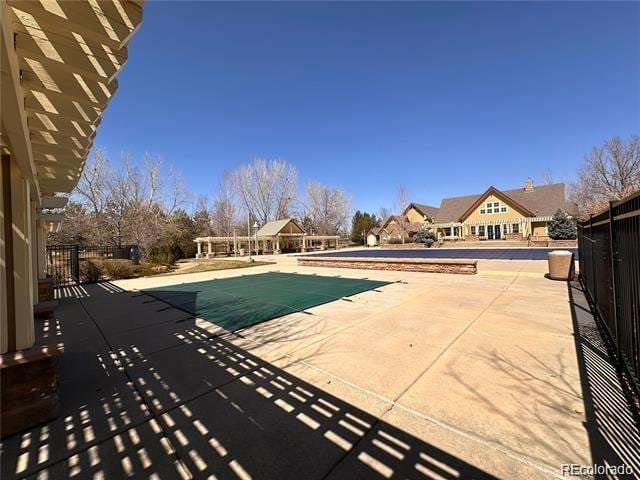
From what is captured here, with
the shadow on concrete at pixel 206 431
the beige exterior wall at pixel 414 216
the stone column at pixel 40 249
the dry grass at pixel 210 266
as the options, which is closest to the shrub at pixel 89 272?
the stone column at pixel 40 249

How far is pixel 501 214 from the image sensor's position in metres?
32.8

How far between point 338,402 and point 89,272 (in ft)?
49.3

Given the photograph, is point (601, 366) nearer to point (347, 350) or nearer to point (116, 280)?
point (347, 350)

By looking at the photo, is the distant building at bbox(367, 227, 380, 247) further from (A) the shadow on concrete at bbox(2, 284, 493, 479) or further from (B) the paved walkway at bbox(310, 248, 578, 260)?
(A) the shadow on concrete at bbox(2, 284, 493, 479)

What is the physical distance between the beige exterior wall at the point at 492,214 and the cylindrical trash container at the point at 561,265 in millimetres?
26945

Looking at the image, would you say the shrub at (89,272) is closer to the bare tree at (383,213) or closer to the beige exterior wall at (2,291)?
the beige exterior wall at (2,291)

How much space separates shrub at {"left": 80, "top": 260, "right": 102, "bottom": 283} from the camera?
12688mm

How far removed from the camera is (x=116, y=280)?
13281mm

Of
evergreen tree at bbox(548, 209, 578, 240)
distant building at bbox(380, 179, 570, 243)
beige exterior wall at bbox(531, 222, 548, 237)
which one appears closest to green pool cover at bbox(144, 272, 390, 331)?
evergreen tree at bbox(548, 209, 578, 240)

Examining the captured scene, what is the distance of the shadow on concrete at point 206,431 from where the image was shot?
6.52ft

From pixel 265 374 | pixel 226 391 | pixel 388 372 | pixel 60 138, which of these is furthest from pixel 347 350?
pixel 60 138

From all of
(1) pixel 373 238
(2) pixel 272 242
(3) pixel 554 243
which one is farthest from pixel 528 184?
(2) pixel 272 242

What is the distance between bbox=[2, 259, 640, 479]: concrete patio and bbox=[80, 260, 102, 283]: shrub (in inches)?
361
